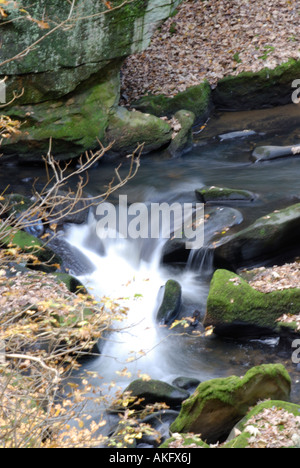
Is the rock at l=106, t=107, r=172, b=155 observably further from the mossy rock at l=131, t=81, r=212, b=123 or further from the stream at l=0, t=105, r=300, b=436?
the mossy rock at l=131, t=81, r=212, b=123

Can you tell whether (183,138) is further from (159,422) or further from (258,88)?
(159,422)

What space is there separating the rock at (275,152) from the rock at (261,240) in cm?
332

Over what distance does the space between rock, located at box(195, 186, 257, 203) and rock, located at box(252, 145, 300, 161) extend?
1.91 meters

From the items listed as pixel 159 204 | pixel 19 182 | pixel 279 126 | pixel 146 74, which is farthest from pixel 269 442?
pixel 146 74

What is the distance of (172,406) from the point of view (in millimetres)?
6609

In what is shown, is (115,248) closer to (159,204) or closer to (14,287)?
(159,204)

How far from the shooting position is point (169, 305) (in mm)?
8625

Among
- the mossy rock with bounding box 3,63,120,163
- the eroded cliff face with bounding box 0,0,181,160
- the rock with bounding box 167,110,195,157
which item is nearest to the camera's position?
the eroded cliff face with bounding box 0,0,181,160

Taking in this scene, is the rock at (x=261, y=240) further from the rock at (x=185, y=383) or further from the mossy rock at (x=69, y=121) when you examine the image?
the mossy rock at (x=69, y=121)

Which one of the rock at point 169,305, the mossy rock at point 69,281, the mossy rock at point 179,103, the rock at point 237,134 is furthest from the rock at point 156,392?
the mossy rock at point 179,103

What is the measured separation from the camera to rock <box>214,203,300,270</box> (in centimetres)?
904

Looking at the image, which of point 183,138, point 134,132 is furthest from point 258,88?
point 134,132

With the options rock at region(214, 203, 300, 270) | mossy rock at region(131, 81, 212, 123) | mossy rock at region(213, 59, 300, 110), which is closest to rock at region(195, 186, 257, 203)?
rock at region(214, 203, 300, 270)

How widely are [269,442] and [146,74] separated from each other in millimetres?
12319
